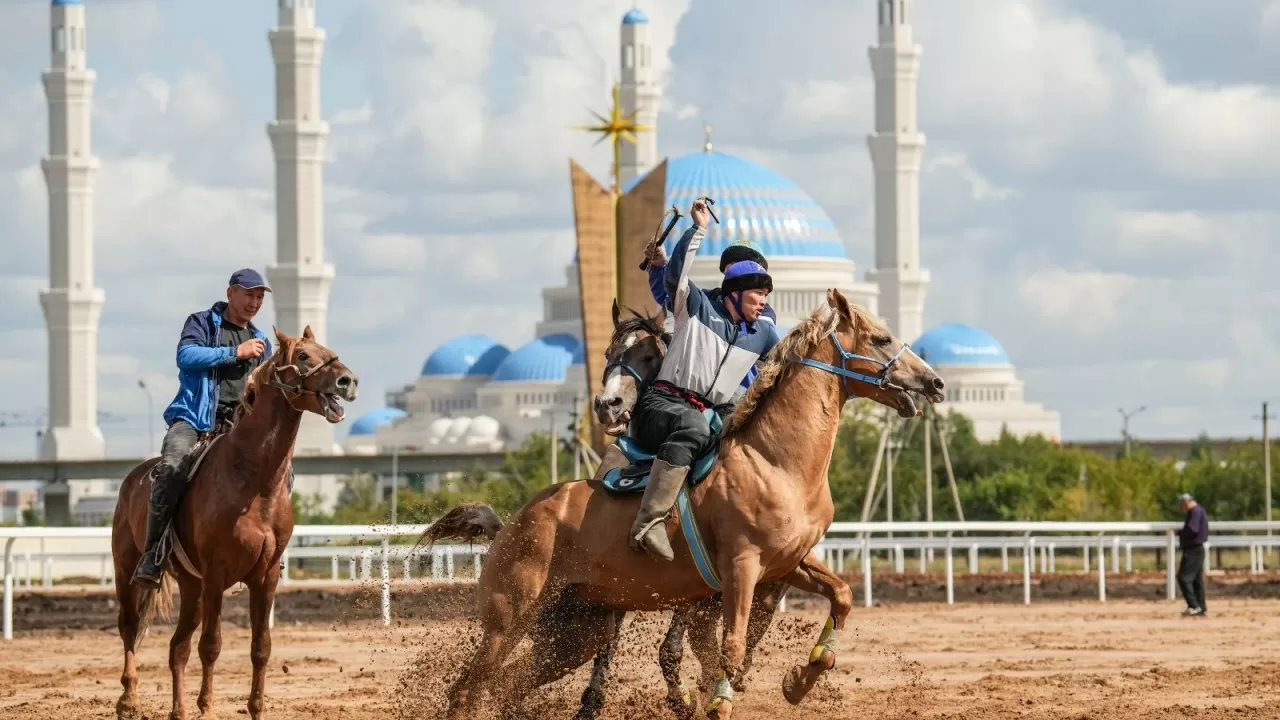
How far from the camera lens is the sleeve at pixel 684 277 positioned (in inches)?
400

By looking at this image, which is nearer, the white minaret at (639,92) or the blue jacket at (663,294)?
the blue jacket at (663,294)

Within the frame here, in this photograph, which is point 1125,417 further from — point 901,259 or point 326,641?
point 326,641

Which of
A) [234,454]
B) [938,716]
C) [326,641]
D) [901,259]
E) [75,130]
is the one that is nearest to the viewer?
[234,454]

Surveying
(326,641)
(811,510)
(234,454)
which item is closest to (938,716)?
(811,510)

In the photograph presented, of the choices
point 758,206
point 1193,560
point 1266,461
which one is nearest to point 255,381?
point 1193,560

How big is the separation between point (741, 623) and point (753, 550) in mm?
311

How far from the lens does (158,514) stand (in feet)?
36.9

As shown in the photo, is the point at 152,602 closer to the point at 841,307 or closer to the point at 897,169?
the point at 841,307

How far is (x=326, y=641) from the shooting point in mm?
19266

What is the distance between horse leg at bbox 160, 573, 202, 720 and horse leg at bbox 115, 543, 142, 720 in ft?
1.69

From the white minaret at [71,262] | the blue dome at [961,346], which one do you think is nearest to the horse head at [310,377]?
the white minaret at [71,262]

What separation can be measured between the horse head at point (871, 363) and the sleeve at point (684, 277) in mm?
553

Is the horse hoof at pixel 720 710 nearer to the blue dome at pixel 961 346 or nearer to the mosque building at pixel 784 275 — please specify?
the mosque building at pixel 784 275

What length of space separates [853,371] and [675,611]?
197cm
